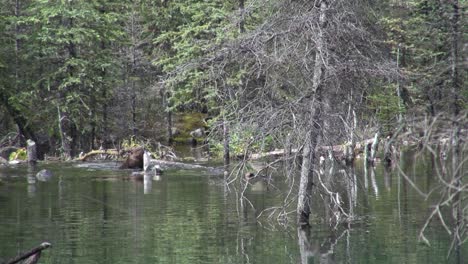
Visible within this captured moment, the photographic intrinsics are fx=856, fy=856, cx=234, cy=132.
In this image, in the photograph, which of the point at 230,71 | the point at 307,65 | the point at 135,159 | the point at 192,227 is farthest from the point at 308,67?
the point at 135,159

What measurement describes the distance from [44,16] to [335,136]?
1212 inches

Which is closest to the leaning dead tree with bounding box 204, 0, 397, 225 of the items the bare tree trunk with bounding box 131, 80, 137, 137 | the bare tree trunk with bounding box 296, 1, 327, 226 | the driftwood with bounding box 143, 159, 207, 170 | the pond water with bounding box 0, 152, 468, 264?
the bare tree trunk with bounding box 296, 1, 327, 226

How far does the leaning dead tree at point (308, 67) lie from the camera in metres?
18.6

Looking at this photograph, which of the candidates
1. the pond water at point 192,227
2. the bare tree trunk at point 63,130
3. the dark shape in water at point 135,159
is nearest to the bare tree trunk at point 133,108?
the bare tree trunk at point 63,130

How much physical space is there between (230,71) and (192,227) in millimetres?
4199

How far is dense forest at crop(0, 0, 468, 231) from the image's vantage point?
18.9 m

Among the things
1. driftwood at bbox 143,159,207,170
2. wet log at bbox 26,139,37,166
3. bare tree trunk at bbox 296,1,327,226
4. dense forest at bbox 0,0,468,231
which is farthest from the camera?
wet log at bbox 26,139,37,166

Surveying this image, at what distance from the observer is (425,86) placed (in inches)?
1801

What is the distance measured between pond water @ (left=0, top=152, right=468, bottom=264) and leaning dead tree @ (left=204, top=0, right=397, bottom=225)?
1707 mm

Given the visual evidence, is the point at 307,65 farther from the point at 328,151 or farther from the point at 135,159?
the point at 135,159

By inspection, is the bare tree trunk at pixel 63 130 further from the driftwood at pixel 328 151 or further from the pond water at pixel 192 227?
the pond water at pixel 192 227

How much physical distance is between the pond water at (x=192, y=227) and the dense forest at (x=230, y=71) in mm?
1687

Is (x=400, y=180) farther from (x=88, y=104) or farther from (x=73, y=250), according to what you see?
(x=88, y=104)

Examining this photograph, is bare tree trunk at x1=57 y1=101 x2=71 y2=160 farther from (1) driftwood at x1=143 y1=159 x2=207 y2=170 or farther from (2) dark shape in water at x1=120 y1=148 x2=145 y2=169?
(1) driftwood at x1=143 y1=159 x2=207 y2=170
